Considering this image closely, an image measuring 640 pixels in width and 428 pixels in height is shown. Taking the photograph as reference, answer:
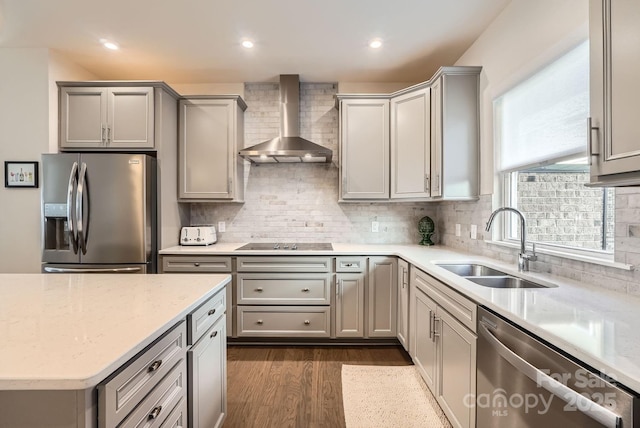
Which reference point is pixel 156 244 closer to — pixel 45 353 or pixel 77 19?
pixel 77 19

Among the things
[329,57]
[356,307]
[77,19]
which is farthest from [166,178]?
[356,307]

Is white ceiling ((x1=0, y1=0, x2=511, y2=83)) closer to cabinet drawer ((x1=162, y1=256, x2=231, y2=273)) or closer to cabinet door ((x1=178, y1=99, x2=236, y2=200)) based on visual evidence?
cabinet door ((x1=178, y1=99, x2=236, y2=200))

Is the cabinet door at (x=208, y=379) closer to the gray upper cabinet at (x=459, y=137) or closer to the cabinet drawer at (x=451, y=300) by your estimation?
the cabinet drawer at (x=451, y=300)

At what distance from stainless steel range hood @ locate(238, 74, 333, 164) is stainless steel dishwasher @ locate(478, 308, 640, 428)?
209 centimetres

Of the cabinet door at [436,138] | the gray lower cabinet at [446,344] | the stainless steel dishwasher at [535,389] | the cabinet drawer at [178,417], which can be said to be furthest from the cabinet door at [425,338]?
the cabinet drawer at [178,417]

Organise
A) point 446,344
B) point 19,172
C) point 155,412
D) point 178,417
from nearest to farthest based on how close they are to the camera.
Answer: point 155,412 < point 178,417 < point 446,344 < point 19,172

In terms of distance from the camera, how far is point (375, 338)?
112 inches

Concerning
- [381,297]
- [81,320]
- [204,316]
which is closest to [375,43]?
[381,297]

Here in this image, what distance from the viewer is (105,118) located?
Result: 2826mm

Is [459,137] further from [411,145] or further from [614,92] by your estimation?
[614,92]

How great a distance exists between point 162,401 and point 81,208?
7.36 feet

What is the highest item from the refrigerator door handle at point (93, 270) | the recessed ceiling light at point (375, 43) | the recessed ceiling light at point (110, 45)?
the recessed ceiling light at point (110, 45)

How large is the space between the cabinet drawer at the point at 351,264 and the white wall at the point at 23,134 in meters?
2.78

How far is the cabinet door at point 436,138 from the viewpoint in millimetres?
2621
